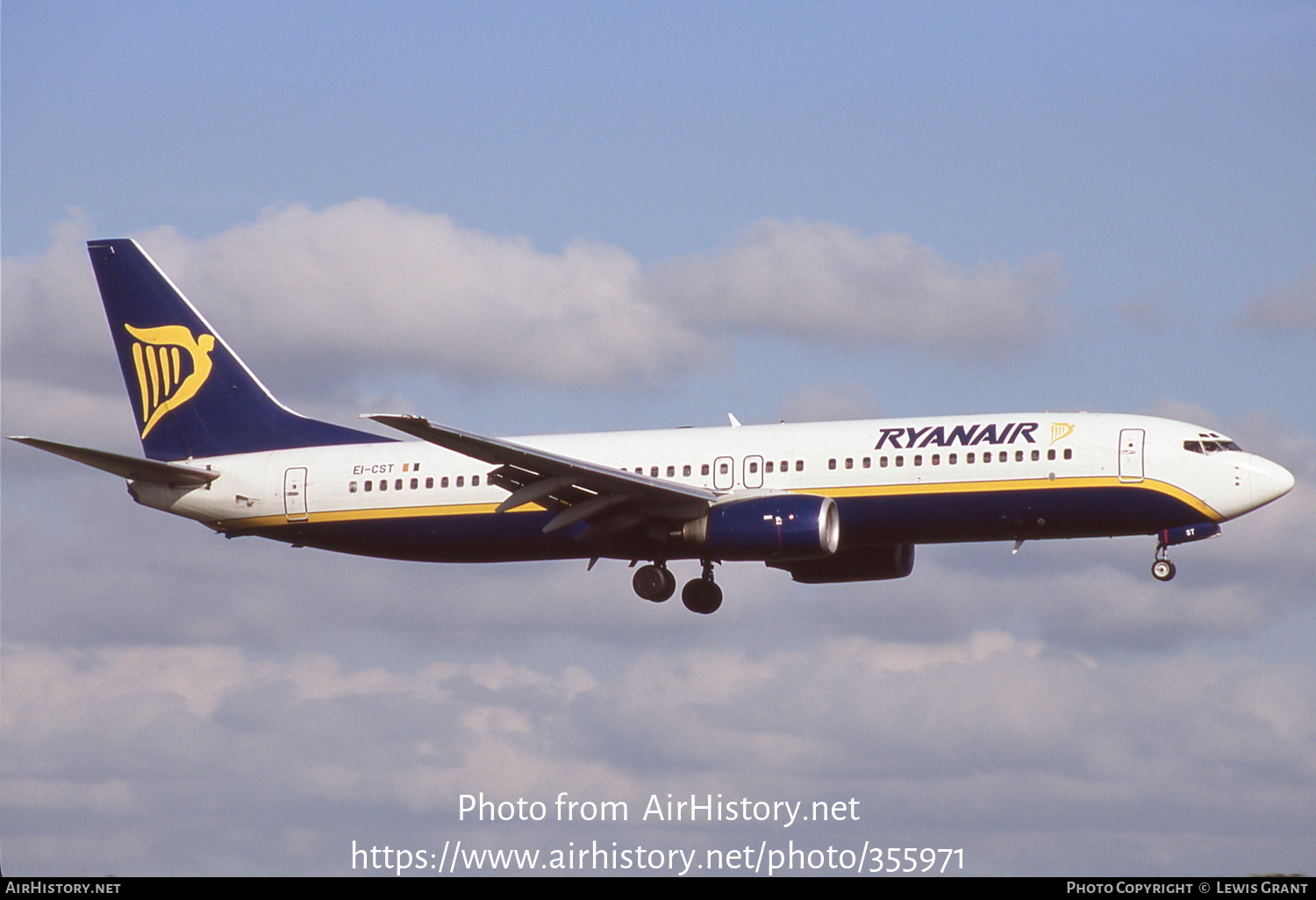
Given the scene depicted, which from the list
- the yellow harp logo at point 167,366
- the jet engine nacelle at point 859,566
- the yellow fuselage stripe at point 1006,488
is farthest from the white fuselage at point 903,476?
the yellow harp logo at point 167,366

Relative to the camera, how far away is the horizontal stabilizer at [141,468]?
53.3m

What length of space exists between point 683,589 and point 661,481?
5.56m

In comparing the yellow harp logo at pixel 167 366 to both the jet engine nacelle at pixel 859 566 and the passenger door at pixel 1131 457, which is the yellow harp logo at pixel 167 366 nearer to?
the jet engine nacelle at pixel 859 566

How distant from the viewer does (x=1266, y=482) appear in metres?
49.8

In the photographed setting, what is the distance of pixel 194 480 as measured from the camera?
57.3 m

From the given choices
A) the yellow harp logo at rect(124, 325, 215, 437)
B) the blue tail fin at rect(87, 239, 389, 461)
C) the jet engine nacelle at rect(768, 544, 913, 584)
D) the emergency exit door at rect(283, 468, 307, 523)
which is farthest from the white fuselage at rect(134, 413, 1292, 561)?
the yellow harp logo at rect(124, 325, 215, 437)

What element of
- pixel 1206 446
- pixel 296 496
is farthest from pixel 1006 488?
pixel 296 496

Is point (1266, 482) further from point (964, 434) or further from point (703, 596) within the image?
point (703, 596)

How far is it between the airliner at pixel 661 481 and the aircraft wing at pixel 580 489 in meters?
0.07

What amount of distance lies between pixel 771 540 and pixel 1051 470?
7.23 m

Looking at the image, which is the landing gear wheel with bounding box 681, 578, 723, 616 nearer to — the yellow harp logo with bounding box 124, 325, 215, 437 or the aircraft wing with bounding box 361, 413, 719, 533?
the aircraft wing with bounding box 361, 413, 719, 533

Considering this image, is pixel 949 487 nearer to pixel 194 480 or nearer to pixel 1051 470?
pixel 1051 470

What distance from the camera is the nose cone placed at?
49.7m
